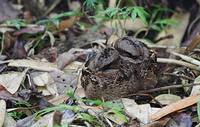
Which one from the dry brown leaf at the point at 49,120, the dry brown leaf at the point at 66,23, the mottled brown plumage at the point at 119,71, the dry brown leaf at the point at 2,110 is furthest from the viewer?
the dry brown leaf at the point at 66,23

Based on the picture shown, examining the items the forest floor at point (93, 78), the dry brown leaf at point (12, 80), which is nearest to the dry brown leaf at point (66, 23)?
the forest floor at point (93, 78)

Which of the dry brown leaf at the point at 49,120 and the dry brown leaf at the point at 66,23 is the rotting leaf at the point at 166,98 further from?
the dry brown leaf at the point at 66,23

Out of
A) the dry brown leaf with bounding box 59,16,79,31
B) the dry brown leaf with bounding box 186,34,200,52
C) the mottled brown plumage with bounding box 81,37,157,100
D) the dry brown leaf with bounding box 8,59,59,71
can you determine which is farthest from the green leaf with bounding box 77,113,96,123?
the dry brown leaf with bounding box 59,16,79,31

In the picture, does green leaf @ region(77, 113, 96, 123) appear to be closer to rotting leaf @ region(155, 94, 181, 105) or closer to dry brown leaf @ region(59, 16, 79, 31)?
rotting leaf @ region(155, 94, 181, 105)

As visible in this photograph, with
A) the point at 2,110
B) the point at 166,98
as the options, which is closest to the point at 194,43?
the point at 166,98

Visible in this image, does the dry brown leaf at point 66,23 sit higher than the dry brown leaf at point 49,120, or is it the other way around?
the dry brown leaf at point 66,23

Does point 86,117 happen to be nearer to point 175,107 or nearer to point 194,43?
point 175,107

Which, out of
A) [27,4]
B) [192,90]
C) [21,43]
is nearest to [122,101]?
[192,90]
